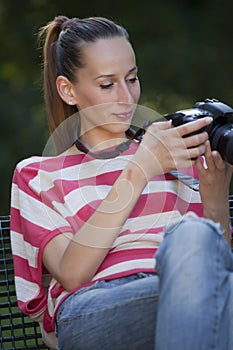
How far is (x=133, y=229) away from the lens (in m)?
1.84

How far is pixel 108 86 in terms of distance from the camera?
192cm

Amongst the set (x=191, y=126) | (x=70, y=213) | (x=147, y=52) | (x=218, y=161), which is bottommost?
(x=147, y=52)

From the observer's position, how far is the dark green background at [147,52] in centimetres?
475

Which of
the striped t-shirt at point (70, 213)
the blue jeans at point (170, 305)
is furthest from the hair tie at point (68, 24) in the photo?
the blue jeans at point (170, 305)

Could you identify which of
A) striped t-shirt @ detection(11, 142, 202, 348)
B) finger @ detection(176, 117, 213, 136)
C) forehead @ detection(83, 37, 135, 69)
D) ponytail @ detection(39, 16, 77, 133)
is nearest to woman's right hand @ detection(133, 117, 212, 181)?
finger @ detection(176, 117, 213, 136)

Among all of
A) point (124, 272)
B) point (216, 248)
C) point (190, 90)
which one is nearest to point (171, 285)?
point (216, 248)

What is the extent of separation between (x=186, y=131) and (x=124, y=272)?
1.03ft

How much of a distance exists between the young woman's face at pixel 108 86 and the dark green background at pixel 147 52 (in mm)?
2767

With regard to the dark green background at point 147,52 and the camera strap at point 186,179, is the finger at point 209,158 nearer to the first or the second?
the camera strap at point 186,179

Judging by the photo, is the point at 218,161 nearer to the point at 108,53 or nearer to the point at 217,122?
the point at 217,122

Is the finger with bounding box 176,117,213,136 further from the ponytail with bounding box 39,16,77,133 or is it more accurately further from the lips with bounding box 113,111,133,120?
the ponytail with bounding box 39,16,77,133

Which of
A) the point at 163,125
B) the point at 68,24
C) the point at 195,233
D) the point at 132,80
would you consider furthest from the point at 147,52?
the point at 195,233

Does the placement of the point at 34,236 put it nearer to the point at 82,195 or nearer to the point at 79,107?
the point at 82,195

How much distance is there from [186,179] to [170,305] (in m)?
0.52
